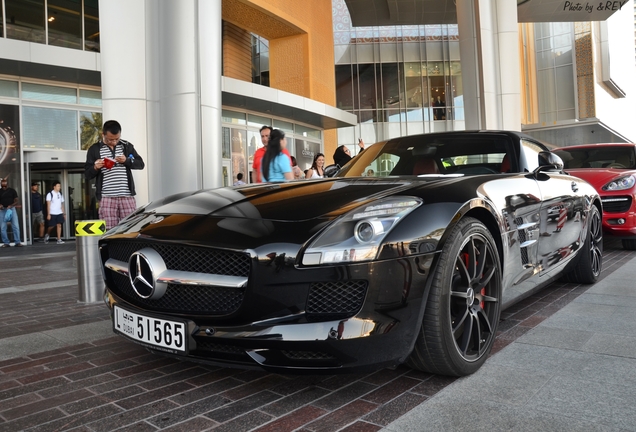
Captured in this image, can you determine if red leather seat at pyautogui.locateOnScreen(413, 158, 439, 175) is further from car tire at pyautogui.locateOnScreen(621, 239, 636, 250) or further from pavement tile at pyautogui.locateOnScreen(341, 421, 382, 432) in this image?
car tire at pyautogui.locateOnScreen(621, 239, 636, 250)

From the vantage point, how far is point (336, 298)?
2.10 metres

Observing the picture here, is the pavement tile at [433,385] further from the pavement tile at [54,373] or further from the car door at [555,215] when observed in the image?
the pavement tile at [54,373]

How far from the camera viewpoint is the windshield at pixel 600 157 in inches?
316

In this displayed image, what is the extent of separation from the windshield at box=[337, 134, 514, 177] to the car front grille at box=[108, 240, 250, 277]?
5.71 ft

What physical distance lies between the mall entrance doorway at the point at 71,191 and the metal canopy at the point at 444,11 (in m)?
12.3

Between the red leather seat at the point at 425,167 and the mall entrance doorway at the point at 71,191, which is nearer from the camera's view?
the red leather seat at the point at 425,167

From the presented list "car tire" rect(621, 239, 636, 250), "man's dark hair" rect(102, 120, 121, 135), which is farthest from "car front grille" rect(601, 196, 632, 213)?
"man's dark hair" rect(102, 120, 121, 135)

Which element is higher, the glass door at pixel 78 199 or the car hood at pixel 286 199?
the glass door at pixel 78 199

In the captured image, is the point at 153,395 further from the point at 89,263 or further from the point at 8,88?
the point at 8,88

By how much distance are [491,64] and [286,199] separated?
13.3 metres

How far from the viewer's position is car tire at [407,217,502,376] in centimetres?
232

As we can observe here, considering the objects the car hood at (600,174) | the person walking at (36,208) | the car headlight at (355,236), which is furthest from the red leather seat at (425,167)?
the person walking at (36,208)

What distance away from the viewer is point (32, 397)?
2432 millimetres

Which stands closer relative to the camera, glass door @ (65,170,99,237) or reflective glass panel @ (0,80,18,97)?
reflective glass panel @ (0,80,18,97)
